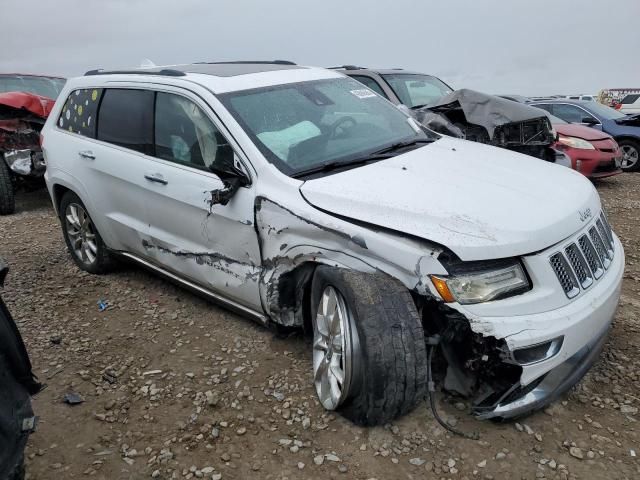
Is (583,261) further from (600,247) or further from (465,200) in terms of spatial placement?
(465,200)

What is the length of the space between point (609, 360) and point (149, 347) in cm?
279

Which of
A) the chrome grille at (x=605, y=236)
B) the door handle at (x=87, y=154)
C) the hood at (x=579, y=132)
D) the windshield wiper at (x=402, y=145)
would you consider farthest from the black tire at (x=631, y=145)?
the door handle at (x=87, y=154)

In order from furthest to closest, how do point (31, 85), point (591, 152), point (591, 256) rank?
point (31, 85) → point (591, 152) → point (591, 256)

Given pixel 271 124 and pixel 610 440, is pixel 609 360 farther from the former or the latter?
pixel 271 124

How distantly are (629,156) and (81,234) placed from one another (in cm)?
882

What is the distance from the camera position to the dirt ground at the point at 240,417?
2424 millimetres

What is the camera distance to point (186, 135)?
346cm

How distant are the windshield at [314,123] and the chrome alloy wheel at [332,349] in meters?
0.77

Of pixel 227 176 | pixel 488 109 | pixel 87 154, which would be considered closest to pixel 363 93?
pixel 227 176

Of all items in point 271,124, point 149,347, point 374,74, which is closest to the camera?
point 271,124

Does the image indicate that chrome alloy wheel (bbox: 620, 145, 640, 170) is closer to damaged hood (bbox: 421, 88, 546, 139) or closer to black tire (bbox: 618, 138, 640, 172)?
black tire (bbox: 618, 138, 640, 172)

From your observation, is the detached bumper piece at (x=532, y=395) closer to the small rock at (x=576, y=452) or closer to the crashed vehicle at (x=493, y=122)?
the small rock at (x=576, y=452)

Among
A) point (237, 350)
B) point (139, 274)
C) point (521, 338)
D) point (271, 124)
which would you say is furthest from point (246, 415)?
point (139, 274)

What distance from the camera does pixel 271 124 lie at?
3232 millimetres
